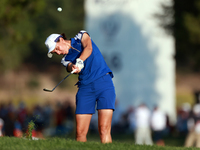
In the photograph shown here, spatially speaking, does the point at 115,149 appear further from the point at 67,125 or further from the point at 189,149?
the point at 67,125

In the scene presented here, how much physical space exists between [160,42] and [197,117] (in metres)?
12.5

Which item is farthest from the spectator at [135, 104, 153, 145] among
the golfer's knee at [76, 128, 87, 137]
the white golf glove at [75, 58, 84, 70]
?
the white golf glove at [75, 58, 84, 70]

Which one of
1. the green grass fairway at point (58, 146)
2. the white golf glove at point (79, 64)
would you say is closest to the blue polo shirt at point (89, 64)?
the white golf glove at point (79, 64)

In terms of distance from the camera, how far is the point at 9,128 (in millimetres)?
16547

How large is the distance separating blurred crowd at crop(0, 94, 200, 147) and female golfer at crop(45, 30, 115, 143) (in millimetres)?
7081

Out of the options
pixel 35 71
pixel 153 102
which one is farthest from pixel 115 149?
pixel 35 71

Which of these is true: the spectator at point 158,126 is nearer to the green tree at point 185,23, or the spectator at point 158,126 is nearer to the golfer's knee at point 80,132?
the green tree at point 185,23

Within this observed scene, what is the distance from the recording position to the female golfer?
6652mm

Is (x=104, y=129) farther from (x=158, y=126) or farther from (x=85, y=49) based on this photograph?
(x=158, y=126)

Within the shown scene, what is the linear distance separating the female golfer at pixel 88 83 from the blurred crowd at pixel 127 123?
7081mm

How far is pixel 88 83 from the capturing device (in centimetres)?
677

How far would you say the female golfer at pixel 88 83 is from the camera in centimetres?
665

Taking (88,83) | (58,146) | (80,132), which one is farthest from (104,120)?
(58,146)

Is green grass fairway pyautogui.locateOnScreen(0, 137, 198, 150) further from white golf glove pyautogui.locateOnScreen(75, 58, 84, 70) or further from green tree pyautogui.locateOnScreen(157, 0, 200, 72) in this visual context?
green tree pyautogui.locateOnScreen(157, 0, 200, 72)
